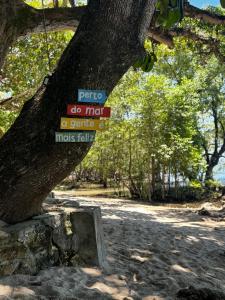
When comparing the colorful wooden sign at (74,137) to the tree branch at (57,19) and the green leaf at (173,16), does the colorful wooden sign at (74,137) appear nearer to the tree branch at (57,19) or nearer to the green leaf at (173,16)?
the green leaf at (173,16)

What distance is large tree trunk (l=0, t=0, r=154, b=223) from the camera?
362 cm

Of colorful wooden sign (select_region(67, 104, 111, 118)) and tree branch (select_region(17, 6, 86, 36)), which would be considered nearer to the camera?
colorful wooden sign (select_region(67, 104, 111, 118))

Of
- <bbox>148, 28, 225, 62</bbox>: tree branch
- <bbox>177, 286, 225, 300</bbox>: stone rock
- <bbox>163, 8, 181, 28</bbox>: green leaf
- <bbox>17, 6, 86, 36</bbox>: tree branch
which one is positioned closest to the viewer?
<bbox>177, 286, 225, 300</bbox>: stone rock

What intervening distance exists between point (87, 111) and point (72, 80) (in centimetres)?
29

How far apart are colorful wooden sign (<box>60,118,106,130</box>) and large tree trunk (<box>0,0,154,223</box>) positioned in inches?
3.2

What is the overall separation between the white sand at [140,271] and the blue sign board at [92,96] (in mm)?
1619

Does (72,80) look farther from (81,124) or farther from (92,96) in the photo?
(81,124)

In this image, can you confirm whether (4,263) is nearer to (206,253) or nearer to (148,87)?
(206,253)

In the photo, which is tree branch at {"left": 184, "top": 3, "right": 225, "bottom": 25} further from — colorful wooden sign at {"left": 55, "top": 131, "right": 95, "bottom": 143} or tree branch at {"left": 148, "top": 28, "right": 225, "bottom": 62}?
colorful wooden sign at {"left": 55, "top": 131, "right": 95, "bottom": 143}

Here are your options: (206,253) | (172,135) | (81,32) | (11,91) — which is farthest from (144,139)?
(81,32)

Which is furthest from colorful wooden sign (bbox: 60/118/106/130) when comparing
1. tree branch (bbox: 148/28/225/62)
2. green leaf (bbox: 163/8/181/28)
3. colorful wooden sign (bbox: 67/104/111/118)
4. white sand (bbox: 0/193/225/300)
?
tree branch (bbox: 148/28/225/62)

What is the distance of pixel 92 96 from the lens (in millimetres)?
3611

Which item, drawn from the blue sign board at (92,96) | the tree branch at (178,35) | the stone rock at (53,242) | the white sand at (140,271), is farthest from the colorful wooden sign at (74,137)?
the tree branch at (178,35)

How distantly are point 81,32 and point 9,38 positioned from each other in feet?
7.09
